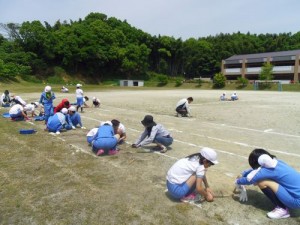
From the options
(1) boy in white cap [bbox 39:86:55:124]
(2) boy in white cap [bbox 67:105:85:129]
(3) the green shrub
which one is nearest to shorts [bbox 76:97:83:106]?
(1) boy in white cap [bbox 39:86:55:124]

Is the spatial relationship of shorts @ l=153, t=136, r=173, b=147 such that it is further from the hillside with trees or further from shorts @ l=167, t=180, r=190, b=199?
the hillside with trees

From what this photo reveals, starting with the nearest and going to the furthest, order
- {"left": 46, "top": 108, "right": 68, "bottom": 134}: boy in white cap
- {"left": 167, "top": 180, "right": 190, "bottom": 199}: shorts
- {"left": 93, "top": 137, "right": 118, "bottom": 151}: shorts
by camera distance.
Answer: {"left": 167, "top": 180, "right": 190, "bottom": 199}: shorts, {"left": 93, "top": 137, "right": 118, "bottom": 151}: shorts, {"left": 46, "top": 108, "right": 68, "bottom": 134}: boy in white cap

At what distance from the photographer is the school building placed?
54.1 meters

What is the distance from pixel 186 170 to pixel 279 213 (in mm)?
1391

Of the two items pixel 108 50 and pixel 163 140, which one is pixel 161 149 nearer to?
pixel 163 140

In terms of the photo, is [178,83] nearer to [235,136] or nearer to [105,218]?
[235,136]

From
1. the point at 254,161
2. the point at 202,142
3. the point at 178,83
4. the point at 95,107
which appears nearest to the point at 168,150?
the point at 202,142

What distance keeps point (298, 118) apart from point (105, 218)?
1162 cm

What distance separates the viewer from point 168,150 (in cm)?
739

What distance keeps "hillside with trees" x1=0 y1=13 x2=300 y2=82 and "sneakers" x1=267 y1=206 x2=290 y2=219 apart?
45737 millimetres

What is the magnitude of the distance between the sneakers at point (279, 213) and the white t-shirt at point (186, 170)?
105 cm

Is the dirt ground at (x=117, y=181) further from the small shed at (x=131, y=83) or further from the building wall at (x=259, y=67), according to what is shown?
the small shed at (x=131, y=83)

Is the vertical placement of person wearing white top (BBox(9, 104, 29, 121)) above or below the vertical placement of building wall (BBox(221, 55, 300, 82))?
below

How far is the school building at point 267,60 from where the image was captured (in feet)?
177
